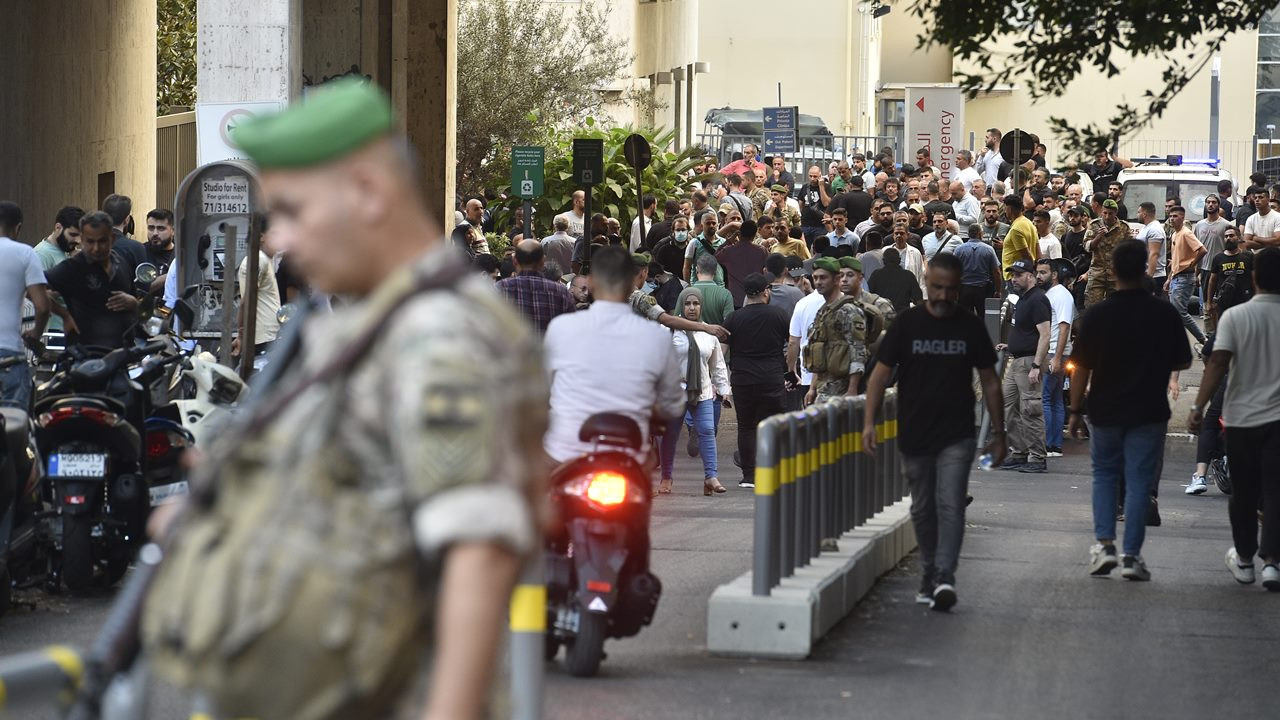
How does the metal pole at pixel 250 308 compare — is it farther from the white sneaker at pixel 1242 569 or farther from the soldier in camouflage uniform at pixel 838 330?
the white sneaker at pixel 1242 569

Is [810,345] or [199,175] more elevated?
[199,175]

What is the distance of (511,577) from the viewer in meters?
2.74

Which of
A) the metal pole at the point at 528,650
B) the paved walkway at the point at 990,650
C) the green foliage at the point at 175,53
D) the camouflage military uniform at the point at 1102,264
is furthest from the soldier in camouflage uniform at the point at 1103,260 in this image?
the green foliage at the point at 175,53

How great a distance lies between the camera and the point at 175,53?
125 ft

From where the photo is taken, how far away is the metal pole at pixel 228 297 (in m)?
13.9

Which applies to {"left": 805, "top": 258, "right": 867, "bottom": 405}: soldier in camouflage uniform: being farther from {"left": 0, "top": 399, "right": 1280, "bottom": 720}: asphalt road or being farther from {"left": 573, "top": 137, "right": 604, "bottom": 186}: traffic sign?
{"left": 573, "top": 137, "right": 604, "bottom": 186}: traffic sign

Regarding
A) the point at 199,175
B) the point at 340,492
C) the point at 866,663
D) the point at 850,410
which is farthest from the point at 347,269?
the point at 199,175

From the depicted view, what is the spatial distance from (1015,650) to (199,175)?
798cm

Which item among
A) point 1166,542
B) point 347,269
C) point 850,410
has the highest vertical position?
point 347,269

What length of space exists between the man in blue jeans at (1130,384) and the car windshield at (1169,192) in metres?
24.0

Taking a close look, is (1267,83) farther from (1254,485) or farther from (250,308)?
(1254,485)

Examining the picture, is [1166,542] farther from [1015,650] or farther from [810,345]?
[1015,650]

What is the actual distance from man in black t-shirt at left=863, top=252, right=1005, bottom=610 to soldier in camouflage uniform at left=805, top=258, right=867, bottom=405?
4362mm

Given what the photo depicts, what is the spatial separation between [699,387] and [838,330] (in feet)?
5.48
